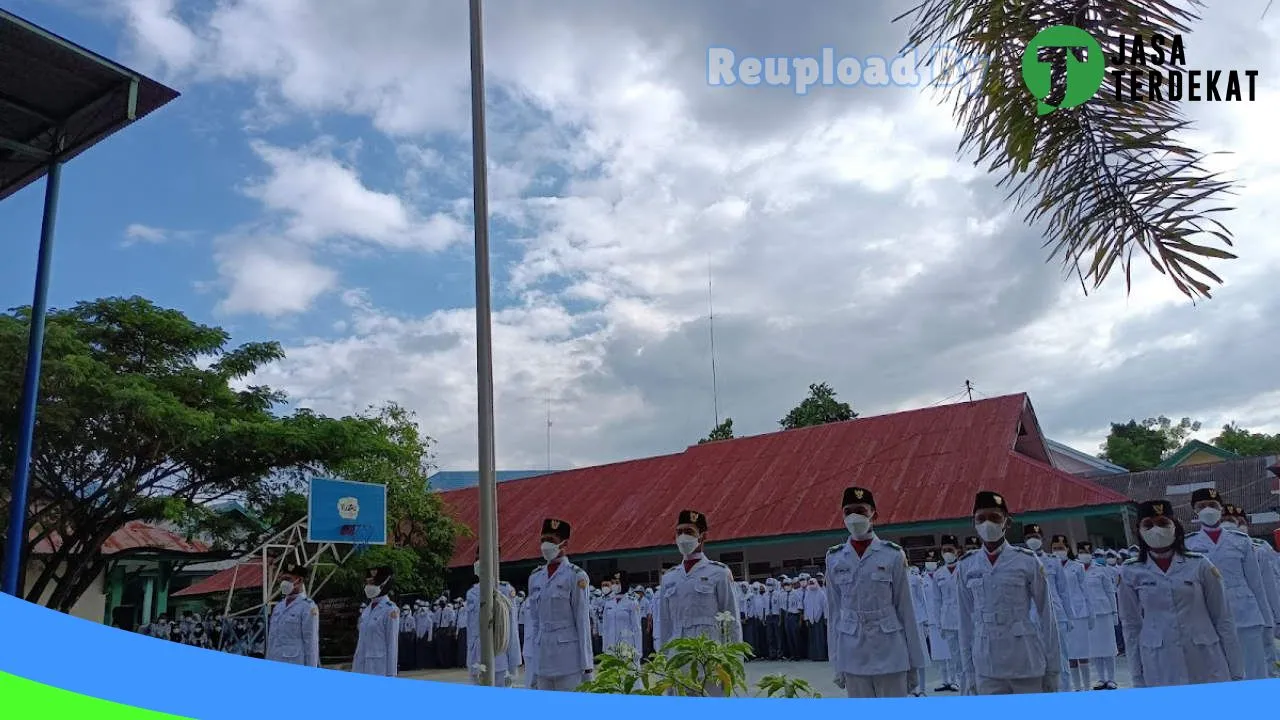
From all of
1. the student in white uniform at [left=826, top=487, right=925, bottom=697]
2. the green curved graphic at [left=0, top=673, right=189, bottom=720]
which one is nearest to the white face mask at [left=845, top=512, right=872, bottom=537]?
the student in white uniform at [left=826, top=487, right=925, bottom=697]

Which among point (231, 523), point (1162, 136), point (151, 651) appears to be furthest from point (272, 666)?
point (231, 523)

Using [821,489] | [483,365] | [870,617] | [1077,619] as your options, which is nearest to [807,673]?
[821,489]

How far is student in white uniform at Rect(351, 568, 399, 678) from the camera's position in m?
6.75

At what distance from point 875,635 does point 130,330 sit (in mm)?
6416

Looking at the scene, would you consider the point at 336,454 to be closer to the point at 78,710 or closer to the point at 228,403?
the point at 228,403

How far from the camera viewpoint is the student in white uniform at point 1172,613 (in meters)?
3.96

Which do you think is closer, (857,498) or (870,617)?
(870,617)

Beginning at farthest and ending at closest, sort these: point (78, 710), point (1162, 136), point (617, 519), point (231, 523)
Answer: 1. point (617, 519)
2. point (231, 523)
3. point (1162, 136)
4. point (78, 710)

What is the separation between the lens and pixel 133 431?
7.52 m

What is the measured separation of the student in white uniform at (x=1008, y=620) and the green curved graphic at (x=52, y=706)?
3.44 m

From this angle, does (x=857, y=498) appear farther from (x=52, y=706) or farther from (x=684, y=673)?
(x=52, y=706)

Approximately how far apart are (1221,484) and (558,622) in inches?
218

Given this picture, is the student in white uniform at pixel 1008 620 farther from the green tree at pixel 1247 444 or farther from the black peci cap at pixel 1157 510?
the green tree at pixel 1247 444

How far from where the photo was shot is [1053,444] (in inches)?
429
